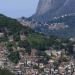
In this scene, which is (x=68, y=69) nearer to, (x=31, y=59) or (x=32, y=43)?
(x=31, y=59)

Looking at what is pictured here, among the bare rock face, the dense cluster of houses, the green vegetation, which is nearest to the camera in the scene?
the green vegetation

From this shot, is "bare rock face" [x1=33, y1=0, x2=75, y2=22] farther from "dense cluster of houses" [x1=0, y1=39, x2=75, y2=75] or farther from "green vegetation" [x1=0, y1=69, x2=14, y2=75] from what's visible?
"green vegetation" [x1=0, y1=69, x2=14, y2=75]

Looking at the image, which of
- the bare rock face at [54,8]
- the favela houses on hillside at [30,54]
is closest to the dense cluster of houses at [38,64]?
the favela houses on hillside at [30,54]

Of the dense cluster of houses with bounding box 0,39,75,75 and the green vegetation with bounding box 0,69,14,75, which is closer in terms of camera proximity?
the green vegetation with bounding box 0,69,14,75

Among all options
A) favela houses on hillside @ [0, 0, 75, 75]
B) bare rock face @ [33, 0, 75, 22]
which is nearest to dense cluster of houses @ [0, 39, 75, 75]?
favela houses on hillside @ [0, 0, 75, 75]

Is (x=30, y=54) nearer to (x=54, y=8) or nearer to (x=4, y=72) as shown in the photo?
(x=4, y=72)

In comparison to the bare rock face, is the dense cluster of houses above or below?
above

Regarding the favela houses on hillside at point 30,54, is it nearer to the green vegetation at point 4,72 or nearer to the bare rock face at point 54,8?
the green vegetation at point 4,72

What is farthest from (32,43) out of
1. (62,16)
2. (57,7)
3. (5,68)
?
(57,7)
